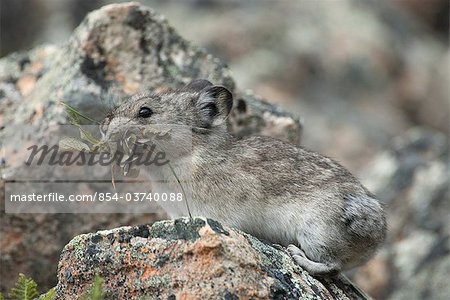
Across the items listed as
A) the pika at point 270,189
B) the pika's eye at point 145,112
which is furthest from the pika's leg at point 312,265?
the pika's eye at point 145,112

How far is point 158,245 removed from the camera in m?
6.66

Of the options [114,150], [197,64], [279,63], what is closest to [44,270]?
[114,150]

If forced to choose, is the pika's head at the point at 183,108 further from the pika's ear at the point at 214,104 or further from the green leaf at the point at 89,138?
the green leaf at the point at 89,138

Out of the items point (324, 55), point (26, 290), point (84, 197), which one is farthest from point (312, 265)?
point (324, 55)

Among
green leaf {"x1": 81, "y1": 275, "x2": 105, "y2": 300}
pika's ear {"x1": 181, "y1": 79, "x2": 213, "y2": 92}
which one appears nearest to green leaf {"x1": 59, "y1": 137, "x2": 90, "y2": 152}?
pika's ear {"x1": 181, "y1": 79, "x2": 213, "y2": 92}

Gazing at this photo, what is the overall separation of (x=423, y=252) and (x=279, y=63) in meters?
9.57

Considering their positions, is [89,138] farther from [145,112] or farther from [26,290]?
[26,290]

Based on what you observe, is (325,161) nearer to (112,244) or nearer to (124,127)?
(124,127)

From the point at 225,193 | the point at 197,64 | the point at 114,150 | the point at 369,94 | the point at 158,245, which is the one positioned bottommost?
the point at 158,245

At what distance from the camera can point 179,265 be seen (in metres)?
6.53

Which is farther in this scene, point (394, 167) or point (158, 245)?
point (394, 167)

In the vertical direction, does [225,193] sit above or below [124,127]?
below

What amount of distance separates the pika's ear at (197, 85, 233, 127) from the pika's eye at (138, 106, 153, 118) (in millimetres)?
512

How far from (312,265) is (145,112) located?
2.16 m
